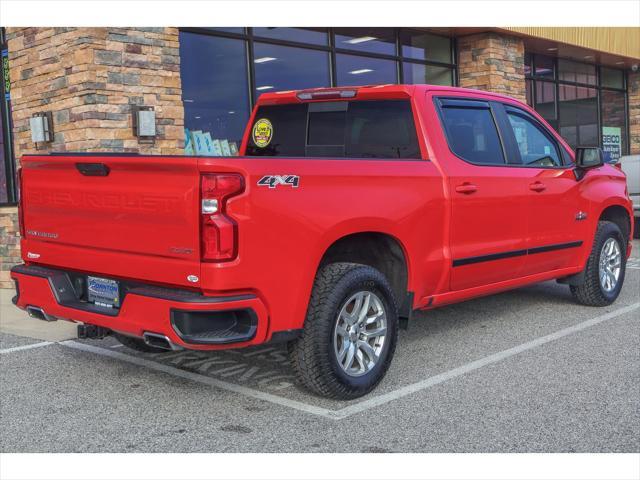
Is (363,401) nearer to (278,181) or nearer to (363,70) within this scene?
(278,181)

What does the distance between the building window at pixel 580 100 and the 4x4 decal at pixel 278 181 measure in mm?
13049

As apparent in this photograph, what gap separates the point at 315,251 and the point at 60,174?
1590 millimetres

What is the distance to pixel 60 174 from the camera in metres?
4.45

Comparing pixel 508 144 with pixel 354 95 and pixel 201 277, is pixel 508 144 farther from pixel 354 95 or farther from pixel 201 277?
pixel 201 277

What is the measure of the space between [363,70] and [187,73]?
3502mm

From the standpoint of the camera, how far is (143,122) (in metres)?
8.21

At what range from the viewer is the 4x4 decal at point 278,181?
3.88m

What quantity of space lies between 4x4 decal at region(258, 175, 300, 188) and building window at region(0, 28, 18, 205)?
21.4 ft

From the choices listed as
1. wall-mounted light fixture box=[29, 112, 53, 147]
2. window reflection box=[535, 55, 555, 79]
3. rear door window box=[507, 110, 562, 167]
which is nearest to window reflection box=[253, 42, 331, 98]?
wall-mounted light fixture box=[29, 112, 53, 147]

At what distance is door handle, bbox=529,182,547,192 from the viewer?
19.5 ft

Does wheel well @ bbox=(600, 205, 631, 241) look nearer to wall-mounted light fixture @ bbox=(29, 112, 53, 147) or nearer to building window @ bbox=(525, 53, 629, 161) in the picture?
wall-mounted light fixture @ bbox=(29, 112, 53, 147)

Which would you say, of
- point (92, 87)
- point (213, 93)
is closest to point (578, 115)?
point (213, 93)

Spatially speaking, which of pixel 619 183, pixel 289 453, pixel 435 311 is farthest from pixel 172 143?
pixel 289 453

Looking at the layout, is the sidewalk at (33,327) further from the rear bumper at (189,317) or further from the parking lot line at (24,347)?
the rear bumper at (189,317)
